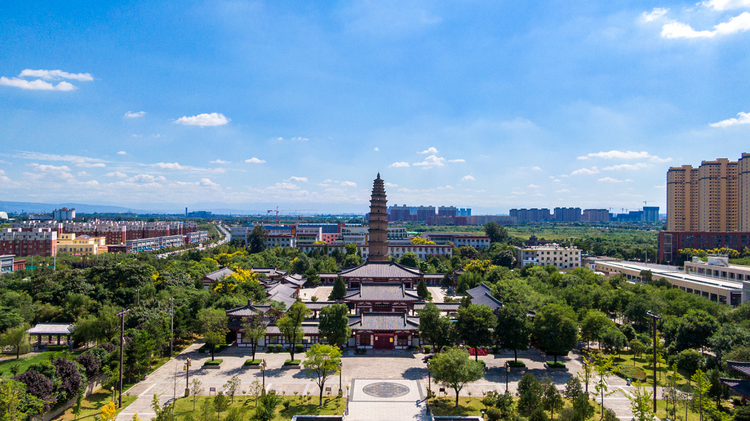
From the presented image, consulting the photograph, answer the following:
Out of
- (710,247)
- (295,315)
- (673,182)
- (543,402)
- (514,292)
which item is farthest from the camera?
(673,182)

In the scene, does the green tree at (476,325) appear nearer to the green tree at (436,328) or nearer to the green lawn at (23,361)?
the green tree at (436,328)

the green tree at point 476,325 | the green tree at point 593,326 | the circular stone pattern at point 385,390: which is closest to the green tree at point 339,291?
the green tree at point 476,325

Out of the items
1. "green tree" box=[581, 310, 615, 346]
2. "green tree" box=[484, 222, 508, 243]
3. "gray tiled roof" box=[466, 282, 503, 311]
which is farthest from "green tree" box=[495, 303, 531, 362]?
"green tree" box=[484, 222, 508, 243]

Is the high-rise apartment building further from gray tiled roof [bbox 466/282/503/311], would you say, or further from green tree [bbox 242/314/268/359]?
green tree [bbox 242/314/268/359]

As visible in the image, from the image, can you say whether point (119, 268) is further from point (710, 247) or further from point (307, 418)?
point (710, 247)

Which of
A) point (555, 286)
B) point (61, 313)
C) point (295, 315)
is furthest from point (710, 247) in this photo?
point (61, 313)

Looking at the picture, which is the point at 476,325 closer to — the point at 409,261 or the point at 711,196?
the point at 409,261
